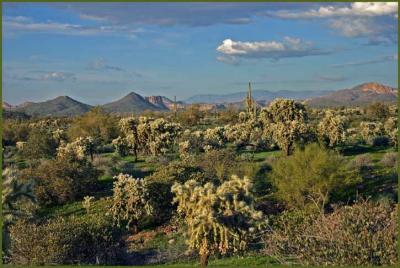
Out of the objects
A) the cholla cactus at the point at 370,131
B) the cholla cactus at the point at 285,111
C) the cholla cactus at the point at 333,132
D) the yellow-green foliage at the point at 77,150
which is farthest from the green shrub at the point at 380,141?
the yellow-green foliage at the point at 77,150

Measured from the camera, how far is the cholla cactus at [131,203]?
25.3m

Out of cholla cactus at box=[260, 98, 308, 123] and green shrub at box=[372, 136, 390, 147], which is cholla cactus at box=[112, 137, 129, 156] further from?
green shrub at box=[372, 136, 390, 147]

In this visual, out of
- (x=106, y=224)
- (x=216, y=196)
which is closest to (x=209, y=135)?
(x=106, y=224)

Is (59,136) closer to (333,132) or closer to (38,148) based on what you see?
(38,148)

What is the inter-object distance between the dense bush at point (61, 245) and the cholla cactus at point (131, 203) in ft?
11.7

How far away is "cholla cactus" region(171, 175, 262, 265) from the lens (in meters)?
14.5

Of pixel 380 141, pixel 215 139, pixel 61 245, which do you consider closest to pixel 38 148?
pixel 215 139

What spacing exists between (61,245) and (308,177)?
12.8 meters

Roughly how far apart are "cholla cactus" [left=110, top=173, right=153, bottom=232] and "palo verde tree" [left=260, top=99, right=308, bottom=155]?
15.4 m

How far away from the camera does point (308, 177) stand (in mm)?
26938

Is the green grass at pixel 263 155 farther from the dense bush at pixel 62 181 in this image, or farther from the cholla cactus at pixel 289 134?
the dense bush at pixel 62 181

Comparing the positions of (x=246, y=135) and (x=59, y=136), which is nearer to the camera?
(x=246, y=135)

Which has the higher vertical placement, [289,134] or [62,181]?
[289,134]

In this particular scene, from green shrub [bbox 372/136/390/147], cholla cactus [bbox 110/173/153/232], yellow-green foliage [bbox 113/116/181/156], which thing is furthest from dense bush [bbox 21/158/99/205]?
green shrub [bbox 372/136/390/147]
